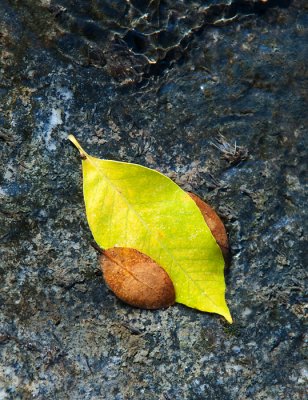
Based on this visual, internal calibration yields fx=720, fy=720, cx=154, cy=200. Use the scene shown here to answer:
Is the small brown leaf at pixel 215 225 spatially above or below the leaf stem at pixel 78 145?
below

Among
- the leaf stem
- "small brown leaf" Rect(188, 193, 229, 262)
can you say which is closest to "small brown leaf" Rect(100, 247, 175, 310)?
"small brown leaf" Rect(188, 193, 229, 262)

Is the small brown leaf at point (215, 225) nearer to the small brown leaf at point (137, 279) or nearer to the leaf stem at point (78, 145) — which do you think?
the small brown leaf at point (137, 279)

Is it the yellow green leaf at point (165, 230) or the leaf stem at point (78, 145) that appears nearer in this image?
the yellow green leaf at point (165, 230)

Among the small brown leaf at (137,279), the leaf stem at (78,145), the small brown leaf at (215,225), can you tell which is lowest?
the small brown leaf at (137,279)

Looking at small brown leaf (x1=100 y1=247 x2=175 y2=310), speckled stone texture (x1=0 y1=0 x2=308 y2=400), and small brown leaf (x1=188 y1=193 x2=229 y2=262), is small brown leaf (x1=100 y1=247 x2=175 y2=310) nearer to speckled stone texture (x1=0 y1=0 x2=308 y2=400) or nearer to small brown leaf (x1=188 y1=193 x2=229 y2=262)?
speckled stone texture (x1=0 y1=0 x2=308 y2=400)

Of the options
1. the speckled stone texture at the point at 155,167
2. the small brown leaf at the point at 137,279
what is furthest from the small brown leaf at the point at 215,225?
the small brown leaf at the point at 137,279
